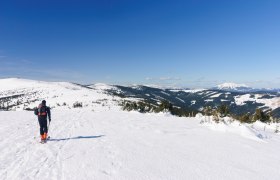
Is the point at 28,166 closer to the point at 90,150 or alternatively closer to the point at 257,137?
the point at 90,150

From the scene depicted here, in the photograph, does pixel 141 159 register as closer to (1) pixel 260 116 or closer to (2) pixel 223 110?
(2) pixel 223 110

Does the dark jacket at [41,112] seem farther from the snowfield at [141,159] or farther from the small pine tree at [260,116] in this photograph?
the small pine tree at [260,116]

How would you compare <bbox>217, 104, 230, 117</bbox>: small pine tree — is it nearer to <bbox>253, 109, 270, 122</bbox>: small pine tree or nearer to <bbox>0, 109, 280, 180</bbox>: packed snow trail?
<bbox>253, 109, 270, 122</bbox>: small pine tree

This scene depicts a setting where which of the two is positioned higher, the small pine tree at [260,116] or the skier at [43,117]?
the skier at [43,117]

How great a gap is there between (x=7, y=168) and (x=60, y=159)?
1.79 m

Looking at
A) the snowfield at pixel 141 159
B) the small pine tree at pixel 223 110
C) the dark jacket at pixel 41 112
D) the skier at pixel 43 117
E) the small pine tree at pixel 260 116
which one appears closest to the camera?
the snowfield at pixel 141 159

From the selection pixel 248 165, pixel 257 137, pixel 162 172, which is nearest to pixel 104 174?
pixel 162 172

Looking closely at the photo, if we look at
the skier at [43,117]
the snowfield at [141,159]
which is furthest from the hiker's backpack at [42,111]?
the snowfield at [141,159]

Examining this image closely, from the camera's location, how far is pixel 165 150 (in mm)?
11117

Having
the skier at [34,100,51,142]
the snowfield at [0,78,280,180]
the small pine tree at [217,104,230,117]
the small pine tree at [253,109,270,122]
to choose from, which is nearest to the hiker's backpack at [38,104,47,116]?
the skier at [34,100,51,142]

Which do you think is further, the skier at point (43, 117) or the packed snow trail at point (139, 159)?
the skier at point (43, 117)

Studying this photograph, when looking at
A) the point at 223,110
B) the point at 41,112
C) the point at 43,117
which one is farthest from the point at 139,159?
the point at 223,110

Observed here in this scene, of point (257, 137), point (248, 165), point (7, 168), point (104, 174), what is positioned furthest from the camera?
point (257, 137)

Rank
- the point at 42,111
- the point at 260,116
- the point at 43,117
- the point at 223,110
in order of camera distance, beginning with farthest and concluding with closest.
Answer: the point at 260,116 < the point at 223,110 < the point at 42,111 < the point at 43,117
